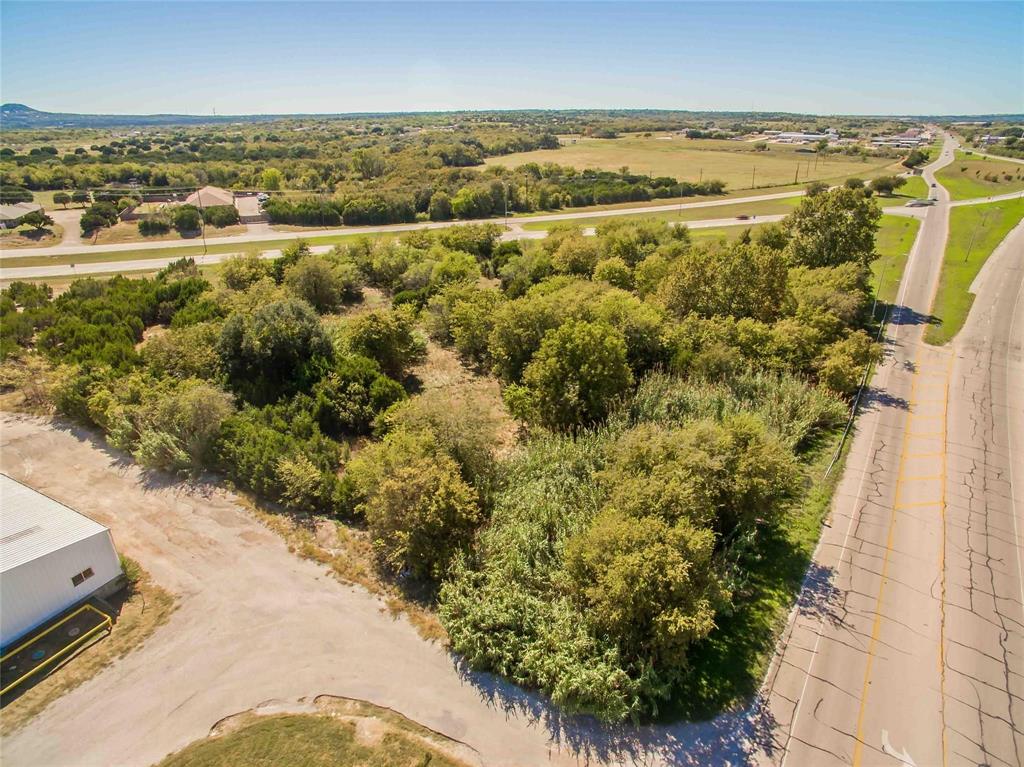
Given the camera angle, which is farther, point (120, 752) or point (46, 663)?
point (46, 663)

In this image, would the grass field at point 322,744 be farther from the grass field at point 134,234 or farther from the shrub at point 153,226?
the shrub at point 153,226

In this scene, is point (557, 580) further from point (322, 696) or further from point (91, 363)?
point (91, 363)

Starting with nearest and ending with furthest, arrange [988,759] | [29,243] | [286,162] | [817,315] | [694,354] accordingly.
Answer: [988,759] < [694,354] < [817,315] < [29,243] < [286,162]

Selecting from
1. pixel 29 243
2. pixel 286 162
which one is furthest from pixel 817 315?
pixel 286 162

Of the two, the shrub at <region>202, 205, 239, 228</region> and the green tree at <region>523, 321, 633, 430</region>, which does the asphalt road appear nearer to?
the green tree at <region>523, 321, 633, 430</region>

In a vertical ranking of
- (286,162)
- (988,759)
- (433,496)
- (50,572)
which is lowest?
(988,759)

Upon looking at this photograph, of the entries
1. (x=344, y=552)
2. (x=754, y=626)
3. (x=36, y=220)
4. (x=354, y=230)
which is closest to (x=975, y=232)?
(x=754, y=626)

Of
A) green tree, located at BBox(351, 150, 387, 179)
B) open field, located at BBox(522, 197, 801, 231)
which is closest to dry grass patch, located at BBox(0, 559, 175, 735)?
open field, located at BBox(522, 197, 801, 231)
